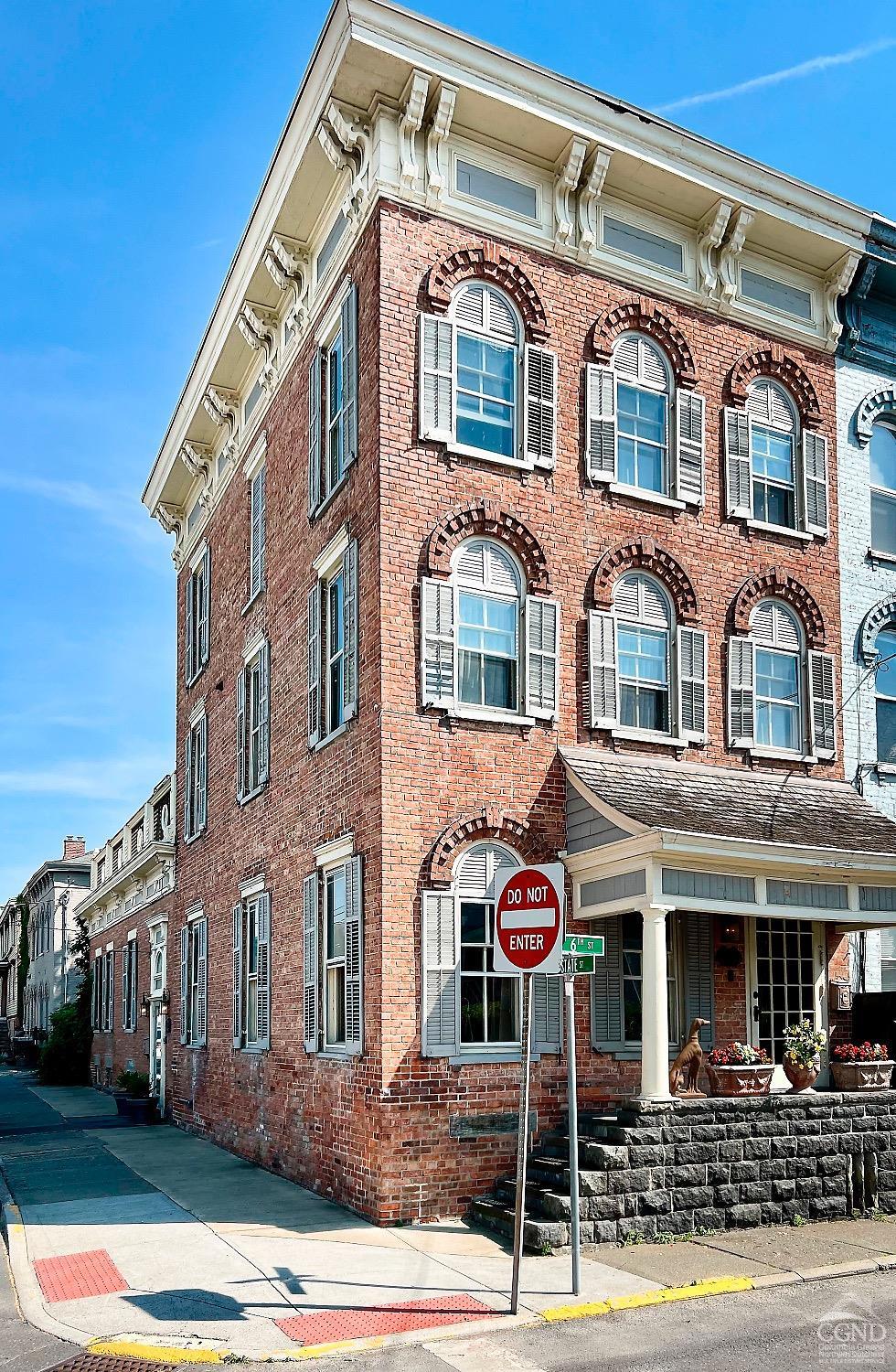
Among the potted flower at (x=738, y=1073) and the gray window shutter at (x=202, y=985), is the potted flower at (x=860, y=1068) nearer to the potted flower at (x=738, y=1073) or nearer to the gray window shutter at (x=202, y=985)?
the potted flower at (x=738, y=1073)

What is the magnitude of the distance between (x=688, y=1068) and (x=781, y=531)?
23.3ft

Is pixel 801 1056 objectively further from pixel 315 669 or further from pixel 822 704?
pixel 315 669

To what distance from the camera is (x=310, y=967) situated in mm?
15508

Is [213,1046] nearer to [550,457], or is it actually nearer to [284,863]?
[284,863]

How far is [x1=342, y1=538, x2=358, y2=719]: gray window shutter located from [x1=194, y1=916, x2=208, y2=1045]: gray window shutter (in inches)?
341

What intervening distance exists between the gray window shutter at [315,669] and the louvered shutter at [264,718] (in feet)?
7.77

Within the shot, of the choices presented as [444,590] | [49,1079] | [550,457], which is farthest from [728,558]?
[49,1079]

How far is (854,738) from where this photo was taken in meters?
17.3

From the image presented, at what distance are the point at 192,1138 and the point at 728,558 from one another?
12682 millimetres

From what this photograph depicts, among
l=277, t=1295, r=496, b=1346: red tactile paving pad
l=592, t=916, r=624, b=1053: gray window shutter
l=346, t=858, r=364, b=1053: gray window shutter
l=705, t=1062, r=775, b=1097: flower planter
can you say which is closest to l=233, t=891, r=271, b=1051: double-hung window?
l=346, t=858, r=364, b=1053: gray window shutter

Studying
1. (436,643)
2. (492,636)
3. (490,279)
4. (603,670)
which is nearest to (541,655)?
(492,636)

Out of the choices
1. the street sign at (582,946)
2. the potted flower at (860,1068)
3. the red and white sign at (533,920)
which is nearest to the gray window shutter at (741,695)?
the potted flower at (860,1068)

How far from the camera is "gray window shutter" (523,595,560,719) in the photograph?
569 inches

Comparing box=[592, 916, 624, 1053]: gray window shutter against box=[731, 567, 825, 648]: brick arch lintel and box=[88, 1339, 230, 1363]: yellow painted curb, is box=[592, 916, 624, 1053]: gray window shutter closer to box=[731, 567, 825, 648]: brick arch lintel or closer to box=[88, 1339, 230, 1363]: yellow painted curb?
box=[731, 567, 825, 648]: brick arch lintel
